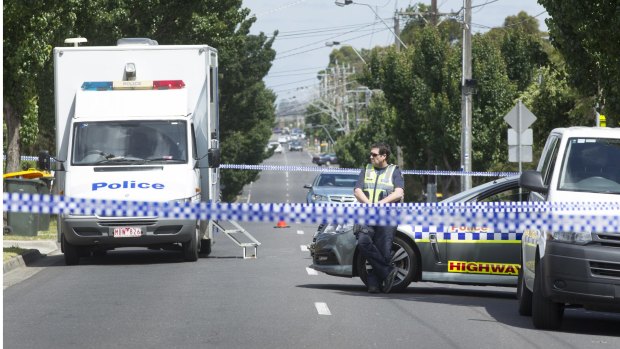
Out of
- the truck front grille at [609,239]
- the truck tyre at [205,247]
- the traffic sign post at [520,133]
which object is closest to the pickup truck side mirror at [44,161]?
the truck tyre at [205,247]

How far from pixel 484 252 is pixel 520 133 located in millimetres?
12456

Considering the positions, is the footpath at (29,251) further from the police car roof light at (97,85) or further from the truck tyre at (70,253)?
the police car roof light at (97,85)

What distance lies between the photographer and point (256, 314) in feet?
39.1

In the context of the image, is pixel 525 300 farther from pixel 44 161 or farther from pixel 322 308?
pixel 44 161

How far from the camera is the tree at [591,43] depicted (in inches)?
764

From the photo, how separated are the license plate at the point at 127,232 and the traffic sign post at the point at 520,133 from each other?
10.2m

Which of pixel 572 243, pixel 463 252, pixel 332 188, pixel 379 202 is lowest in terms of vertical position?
pixel 463 252

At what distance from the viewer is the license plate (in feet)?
59.5

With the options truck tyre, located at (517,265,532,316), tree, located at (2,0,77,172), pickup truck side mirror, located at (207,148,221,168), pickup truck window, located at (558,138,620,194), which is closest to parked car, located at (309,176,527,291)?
truck tyre, located at (517,265,532,316)

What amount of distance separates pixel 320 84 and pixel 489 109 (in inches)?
5305

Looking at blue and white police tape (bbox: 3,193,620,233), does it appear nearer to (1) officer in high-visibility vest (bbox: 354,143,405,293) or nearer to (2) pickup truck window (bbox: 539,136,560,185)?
(2) pickup truck window (bbox: 539,136,560,185)

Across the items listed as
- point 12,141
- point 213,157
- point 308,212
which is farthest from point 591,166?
point 12,141

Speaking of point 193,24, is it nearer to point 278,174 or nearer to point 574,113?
point 574,113

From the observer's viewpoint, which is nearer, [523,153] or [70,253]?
→ [70,253]
